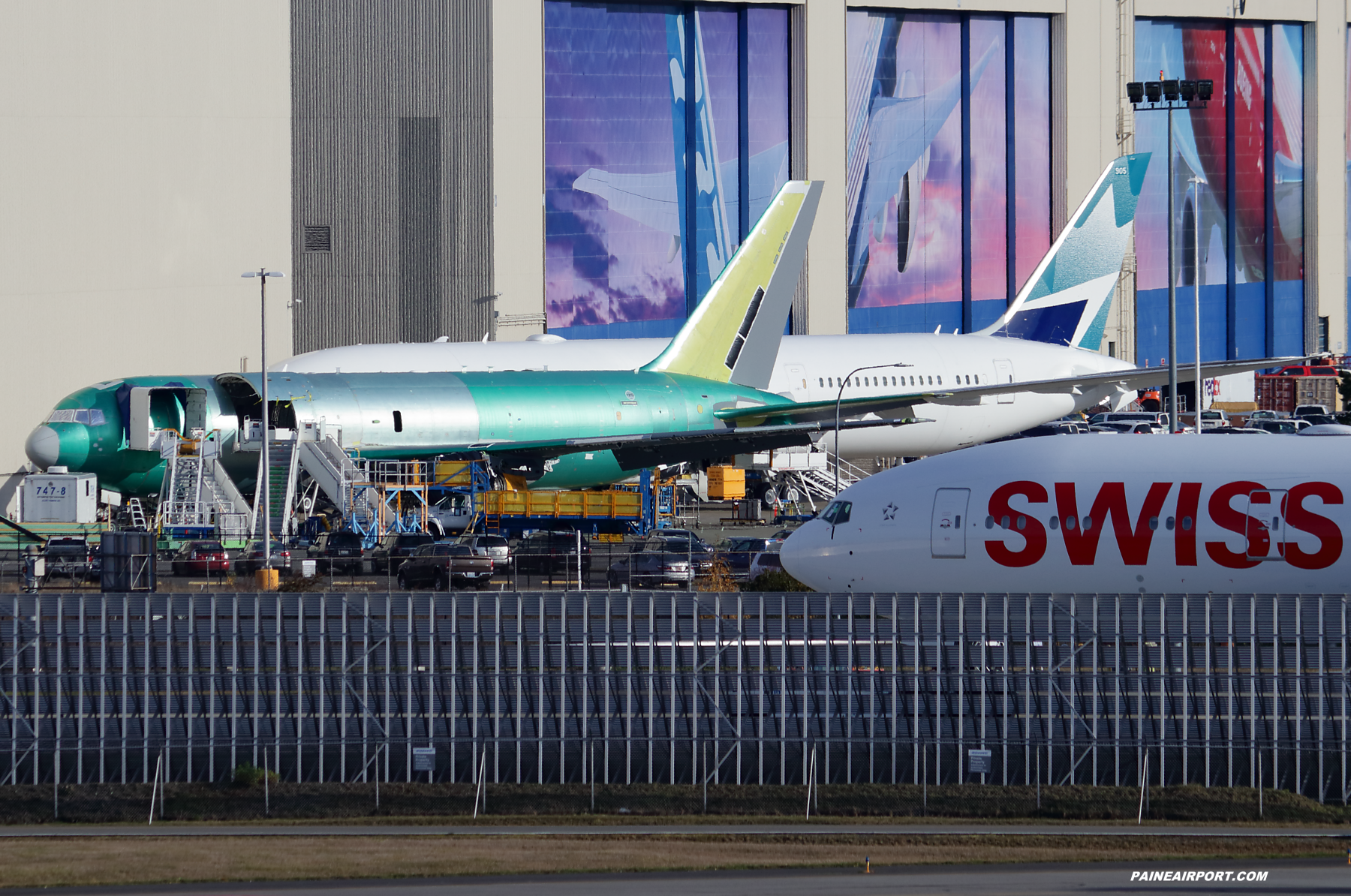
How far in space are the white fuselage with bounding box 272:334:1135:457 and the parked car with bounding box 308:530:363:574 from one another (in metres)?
17.4

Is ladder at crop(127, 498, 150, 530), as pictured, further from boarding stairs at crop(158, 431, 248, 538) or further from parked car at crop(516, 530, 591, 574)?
parked car at crop(516, 530, 591, 574)

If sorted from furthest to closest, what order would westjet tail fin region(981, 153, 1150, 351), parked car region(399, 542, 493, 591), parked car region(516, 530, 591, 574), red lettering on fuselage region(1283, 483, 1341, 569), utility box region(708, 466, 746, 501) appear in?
westjet tail fin region(981, 153, 1150, 351)
utility box region(708, 466, 746, 501)
parked car region(516, 530, 591, 574)
parked car region(399, 542, 493, 591)
red lettering on fuselage region(1283, 483, 1341, 569)

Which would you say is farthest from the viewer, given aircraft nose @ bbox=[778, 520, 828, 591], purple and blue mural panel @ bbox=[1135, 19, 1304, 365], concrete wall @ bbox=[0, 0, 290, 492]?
purple and blue mural panel @ bbox=[1135, 19, 1304, 365]

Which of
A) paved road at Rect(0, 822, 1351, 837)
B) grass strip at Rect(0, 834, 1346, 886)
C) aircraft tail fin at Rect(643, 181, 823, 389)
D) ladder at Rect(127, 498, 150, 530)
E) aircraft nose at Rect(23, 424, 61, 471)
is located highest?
aircraft tail fin at Rect(643, 181, 823, 389)

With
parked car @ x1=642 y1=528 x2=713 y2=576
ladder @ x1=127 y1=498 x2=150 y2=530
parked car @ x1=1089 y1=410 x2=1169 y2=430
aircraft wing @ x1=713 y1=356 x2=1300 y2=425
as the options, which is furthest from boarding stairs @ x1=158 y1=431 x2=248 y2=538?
parked car @ x1=1089 y1=410 x2=1169 y2=430

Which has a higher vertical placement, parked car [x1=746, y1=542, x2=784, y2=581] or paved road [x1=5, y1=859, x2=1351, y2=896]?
parked car [x1=746, y1=542, x2=784, y2=581]

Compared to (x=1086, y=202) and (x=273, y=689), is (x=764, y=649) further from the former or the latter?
(x=1086, y=202)

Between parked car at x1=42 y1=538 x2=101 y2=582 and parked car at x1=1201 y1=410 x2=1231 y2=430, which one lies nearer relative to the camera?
parked car at x1=42 y1=538 x2=101 y2=582

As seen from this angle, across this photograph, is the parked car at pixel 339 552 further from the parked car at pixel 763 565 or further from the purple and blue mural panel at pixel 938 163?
the purple and blue mural panel at pixel 938 163

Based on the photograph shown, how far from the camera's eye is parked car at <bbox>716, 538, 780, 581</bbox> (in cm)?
4400

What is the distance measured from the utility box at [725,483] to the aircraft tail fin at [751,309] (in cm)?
401

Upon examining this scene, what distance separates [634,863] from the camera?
1964cm

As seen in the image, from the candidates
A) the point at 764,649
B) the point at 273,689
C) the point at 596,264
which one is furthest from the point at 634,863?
the point at 596,264

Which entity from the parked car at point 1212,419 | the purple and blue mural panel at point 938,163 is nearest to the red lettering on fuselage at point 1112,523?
the parked car at point 1212,419
